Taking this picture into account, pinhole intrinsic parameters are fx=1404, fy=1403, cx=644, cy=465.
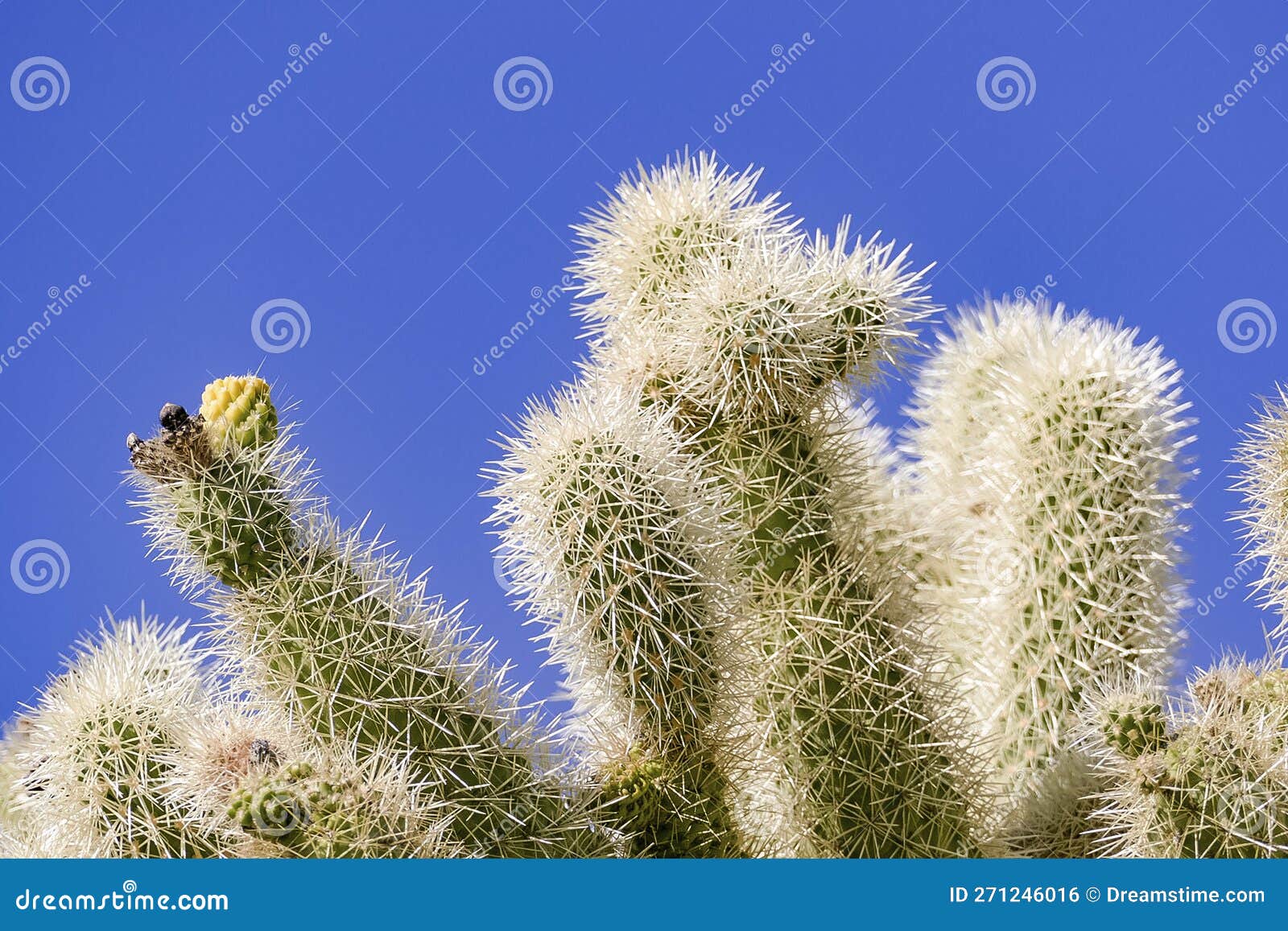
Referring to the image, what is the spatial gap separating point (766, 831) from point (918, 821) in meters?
0.44

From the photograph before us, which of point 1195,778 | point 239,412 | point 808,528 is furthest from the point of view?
point 808,528

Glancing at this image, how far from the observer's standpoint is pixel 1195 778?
10.9 ft

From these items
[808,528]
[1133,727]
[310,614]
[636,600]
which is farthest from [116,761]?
[1133,727]

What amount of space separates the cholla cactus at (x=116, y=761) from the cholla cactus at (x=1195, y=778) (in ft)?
7.34

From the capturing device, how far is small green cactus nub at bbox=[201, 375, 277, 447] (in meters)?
3.44

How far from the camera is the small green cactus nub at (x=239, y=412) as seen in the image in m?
3.44

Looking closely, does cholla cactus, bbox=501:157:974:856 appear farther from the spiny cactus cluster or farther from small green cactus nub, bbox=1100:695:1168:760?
small green cactus nub, bbox=1100:695:1168:760

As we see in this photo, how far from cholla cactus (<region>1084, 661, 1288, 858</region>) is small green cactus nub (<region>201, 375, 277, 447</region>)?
7.21 feet

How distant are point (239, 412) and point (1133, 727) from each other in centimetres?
232

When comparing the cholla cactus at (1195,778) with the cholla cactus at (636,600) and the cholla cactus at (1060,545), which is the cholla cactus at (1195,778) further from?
the cholla cactus at (636,600)

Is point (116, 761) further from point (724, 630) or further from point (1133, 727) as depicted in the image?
point (1133, 727)

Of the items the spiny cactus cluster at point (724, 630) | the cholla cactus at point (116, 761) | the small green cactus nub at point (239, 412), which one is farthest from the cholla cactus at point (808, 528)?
the cholla cactus at point (116, 761)

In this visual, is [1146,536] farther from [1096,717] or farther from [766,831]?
[766,831]

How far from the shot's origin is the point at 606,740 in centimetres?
384
